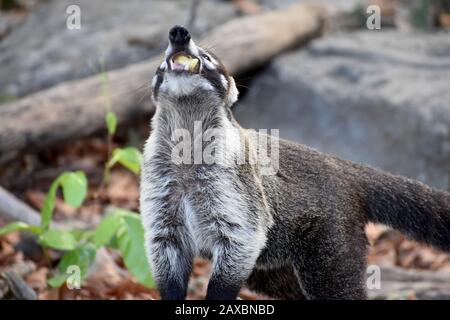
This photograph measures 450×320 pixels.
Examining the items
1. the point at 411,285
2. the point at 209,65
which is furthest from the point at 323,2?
the point at 209,65

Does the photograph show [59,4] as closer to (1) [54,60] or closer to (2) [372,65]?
(1) [54,60]

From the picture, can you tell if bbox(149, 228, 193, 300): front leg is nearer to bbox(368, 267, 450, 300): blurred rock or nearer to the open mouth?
the open mouth

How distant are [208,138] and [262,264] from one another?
925mm

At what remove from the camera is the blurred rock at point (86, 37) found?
1066 centimetres

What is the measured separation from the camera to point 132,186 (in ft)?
32.3

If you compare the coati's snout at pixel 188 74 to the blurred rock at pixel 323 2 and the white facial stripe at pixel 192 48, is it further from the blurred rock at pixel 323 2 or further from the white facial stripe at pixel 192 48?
the blurred rock at pixel 323 2

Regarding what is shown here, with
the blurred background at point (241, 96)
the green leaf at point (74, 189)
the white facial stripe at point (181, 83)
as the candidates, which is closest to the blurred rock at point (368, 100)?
the blurred background at point (241, 96)

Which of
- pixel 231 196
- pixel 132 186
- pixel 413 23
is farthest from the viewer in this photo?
pixel 413 23

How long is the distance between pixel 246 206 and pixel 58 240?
193 cm

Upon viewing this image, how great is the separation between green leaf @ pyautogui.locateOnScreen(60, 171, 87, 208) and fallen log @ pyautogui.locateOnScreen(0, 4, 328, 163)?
158cm

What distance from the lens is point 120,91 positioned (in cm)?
946

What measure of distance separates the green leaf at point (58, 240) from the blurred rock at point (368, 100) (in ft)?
12.9

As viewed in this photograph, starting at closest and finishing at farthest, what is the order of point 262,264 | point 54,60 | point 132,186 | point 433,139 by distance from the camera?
point 262,264 → point 433,139 → point 132,186 → point 54,60

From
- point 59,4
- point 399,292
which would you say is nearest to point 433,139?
point 399,292
